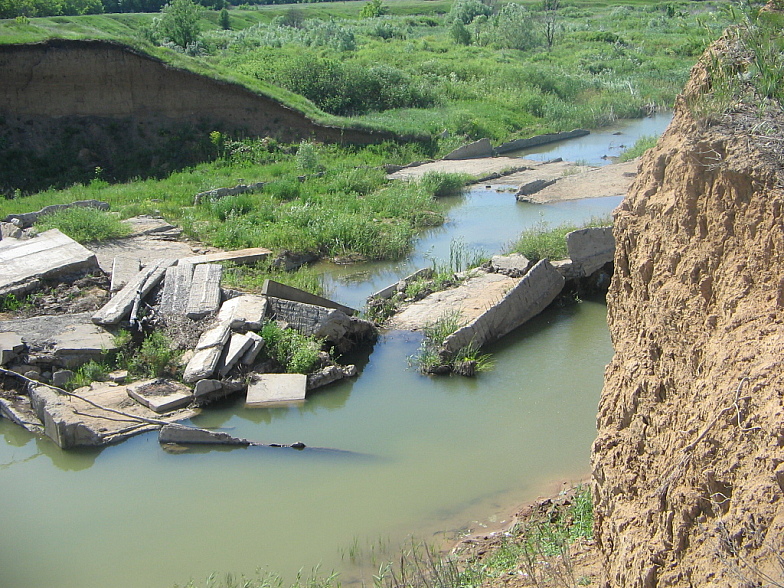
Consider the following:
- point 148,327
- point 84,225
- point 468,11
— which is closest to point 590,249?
point 148,327

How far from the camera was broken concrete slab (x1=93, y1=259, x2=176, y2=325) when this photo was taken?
1013cm

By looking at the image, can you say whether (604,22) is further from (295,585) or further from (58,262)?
(295,585)

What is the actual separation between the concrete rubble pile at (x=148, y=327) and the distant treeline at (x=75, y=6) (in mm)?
35915

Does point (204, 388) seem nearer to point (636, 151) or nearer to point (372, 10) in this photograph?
point (636, 151)

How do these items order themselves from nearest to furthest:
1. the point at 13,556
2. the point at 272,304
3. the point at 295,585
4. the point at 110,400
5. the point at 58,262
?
the point at 295,585
the point at 13,556
the point at 110,400
the point at 272,304
the point at 58,262

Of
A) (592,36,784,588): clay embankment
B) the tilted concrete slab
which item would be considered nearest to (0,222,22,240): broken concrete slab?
the tilted concrete slab

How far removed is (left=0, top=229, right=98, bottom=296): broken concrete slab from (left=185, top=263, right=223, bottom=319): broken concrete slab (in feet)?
7.05

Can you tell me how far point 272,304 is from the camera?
1044 cm

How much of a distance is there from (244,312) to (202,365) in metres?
1.15

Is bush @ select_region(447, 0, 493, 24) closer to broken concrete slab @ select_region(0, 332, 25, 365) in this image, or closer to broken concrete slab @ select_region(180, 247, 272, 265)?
broken concrete slab @ select_region(180, 247, 272, 265)

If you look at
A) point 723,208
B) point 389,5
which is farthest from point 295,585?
point 389,5

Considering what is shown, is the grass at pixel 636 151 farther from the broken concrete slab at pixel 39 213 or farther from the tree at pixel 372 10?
the tree at pixel 372 10

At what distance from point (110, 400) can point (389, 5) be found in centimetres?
7304

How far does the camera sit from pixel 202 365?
9172 millimetres
